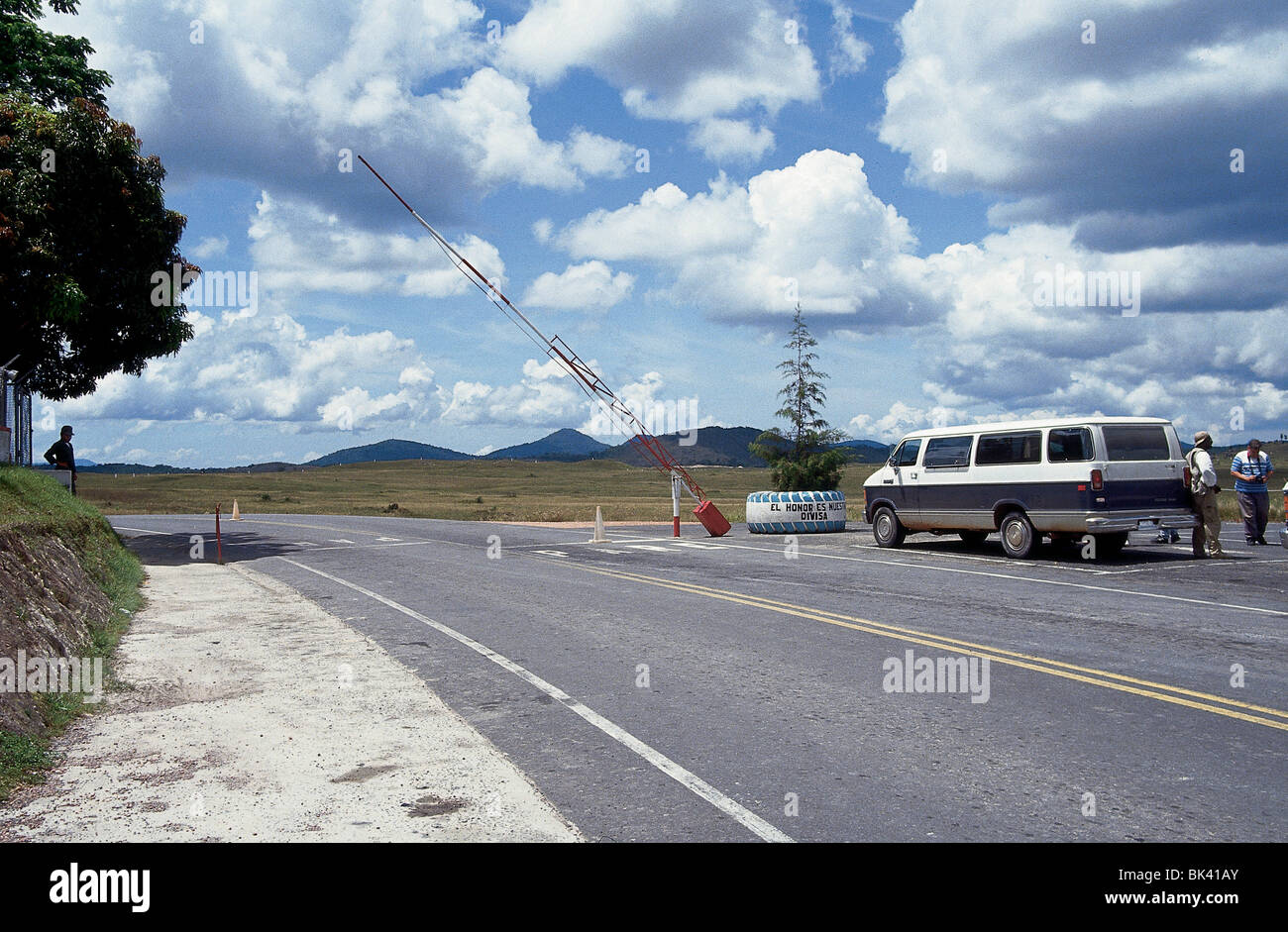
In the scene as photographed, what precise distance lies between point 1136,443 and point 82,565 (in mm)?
15591

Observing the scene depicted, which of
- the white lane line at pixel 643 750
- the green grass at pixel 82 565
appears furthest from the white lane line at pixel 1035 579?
the green grass at pixel 82 565

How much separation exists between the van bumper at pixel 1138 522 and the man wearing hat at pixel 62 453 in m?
20.7

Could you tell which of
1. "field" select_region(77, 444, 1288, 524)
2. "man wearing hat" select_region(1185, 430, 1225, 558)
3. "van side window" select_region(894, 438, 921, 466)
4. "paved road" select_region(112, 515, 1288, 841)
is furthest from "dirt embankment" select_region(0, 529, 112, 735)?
"field" select_region(77, 444, 1288, 524)

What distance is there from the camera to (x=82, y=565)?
40.0 ft

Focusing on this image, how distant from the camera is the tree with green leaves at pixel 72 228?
17297 millimetres

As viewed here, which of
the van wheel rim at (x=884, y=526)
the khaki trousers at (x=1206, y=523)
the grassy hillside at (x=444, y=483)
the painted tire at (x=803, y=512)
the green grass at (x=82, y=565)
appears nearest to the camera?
the green grass at (x=82, y=565)

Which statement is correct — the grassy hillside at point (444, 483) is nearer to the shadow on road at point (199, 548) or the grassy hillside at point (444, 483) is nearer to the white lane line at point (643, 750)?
the shadow on road at point (199, 548)

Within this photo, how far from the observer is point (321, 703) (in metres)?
7.01

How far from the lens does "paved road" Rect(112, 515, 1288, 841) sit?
4555mm

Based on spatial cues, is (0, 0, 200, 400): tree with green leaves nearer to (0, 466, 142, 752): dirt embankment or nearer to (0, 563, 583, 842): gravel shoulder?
(0, 466, 142, 752): dirt embankment

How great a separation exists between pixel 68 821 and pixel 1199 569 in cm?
1454

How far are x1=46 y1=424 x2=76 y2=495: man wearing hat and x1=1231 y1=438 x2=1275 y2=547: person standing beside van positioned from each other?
2390cm
